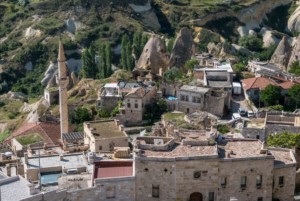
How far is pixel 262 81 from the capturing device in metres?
75.4

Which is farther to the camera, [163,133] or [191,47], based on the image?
[191,47]

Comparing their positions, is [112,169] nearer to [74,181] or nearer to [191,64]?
[74,181]

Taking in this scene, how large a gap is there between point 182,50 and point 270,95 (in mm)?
30429

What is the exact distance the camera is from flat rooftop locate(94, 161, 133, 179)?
4048 cm

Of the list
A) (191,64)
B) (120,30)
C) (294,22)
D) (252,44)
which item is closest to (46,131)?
(191,64)

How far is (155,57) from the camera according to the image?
9794 cm

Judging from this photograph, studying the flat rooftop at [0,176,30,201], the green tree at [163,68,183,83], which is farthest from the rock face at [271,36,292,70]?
the flat rooftop at [0,176,30,201]

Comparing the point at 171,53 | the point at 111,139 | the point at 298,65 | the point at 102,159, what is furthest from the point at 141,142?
the point at 171,53

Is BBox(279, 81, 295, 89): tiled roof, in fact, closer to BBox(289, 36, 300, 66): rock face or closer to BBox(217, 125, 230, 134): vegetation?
BBox(217, 125, 230, 134): vegetation

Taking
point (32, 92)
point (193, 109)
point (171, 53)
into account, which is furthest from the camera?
point (32, 92)

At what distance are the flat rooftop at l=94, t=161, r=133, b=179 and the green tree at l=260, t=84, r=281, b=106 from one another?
33328 mm

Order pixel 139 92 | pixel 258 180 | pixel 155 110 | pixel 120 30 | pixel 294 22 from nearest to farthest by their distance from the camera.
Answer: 1. pixel 258 180
2. pixel 139 92
3. pixel 155 110
4. pixel 120 30
5. pixel 294 22

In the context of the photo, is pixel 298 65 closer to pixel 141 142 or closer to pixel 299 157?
pixel 299 157

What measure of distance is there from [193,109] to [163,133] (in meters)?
16.8
